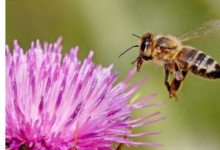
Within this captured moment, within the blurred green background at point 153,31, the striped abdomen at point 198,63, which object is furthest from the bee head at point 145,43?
the blurred green background at point 153,31

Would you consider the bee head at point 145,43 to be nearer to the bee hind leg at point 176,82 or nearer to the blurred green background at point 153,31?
the bee hind leg at point 176,82

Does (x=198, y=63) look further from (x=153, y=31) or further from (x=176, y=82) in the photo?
(x=153, y=31)

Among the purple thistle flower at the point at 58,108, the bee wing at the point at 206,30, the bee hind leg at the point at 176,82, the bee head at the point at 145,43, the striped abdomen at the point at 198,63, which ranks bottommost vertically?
the purple thistle flower at the point at 58,108

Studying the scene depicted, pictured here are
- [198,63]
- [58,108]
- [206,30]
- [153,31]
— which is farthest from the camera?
[153,31]

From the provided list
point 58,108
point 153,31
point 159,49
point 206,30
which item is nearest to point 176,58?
point 159,49

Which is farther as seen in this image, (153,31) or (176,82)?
(153,31)

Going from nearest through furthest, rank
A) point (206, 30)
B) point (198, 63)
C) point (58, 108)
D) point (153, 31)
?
point (58, 108) < point (198, 63) < point (206, 30) < point (153, 31)
